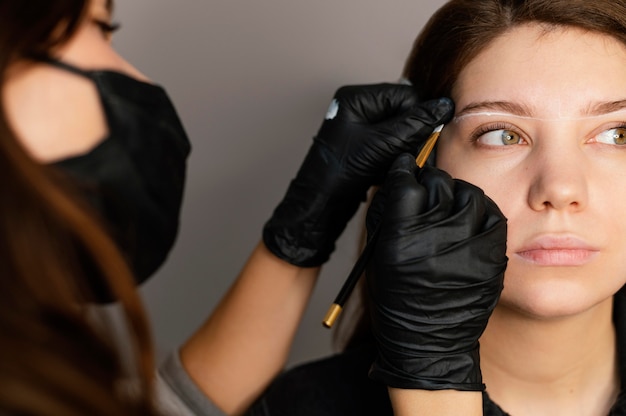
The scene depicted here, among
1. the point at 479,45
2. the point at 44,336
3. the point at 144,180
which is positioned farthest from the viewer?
the point at 479,45

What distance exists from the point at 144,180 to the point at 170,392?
2.44 feet

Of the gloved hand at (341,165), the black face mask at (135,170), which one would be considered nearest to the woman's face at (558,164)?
the gloved hand at (341,165)

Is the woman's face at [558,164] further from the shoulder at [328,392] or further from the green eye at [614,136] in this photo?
the shoulder at [328,392]

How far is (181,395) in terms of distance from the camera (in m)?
1.62

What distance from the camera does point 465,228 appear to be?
127cm

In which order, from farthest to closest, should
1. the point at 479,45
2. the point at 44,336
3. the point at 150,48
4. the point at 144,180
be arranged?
the point at 150,48 < the point at 479,45 < the point at 144,180 < the point at 44,336

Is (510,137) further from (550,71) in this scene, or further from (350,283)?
(350,283)

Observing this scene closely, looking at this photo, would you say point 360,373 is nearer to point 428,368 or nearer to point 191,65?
point 428,368

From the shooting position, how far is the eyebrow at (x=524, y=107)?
1.36 meters

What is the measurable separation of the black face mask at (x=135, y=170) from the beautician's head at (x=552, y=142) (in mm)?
566

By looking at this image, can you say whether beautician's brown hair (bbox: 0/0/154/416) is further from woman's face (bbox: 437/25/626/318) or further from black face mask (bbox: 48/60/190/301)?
woman's face (bbox: 437/25/626/318)

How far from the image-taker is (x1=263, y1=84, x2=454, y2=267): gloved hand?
5.04 ft

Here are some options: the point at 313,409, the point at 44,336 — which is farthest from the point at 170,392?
the point at 44,336

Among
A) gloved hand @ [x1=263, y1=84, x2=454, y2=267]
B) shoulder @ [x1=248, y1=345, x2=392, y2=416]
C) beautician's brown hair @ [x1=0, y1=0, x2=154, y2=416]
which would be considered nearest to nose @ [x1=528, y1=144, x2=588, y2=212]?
gloved hand @ [x1=263, y1=84, x2=454, y2=267]
